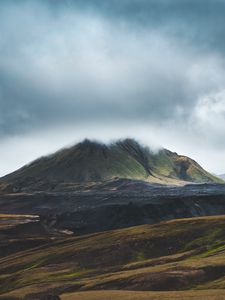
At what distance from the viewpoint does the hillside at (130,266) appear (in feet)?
381

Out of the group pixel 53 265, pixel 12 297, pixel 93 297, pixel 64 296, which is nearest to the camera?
pixel 93 297

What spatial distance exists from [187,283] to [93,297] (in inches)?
881

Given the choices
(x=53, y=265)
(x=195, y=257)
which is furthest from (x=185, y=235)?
(x=53, y=265)

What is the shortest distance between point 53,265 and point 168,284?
60.7 m

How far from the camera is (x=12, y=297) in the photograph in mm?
121875

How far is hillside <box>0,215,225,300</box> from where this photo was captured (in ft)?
381

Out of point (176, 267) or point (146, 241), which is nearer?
point (176, 267)

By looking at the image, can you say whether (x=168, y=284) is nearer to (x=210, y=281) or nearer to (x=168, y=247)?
(x=210, y=281)

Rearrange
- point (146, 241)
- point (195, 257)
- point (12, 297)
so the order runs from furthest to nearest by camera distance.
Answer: point (146, 241) → point (195, 257) → point (12, 297)

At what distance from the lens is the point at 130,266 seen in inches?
5738

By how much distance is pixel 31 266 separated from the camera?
6875 inches

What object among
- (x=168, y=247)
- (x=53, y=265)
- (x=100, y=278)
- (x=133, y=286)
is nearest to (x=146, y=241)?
(x=168, y=247)

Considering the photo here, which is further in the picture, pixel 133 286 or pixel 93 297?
pixel 133 286

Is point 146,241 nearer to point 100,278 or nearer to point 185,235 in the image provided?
point 185,235
